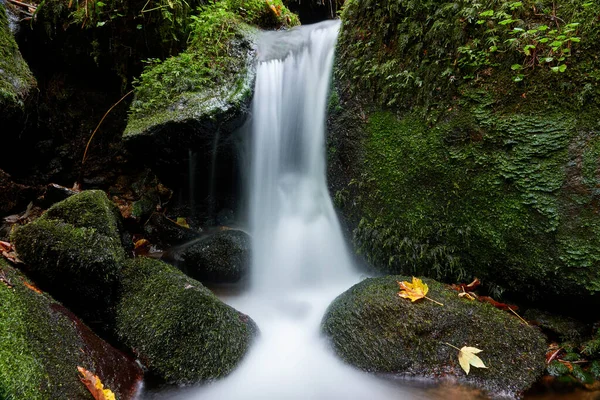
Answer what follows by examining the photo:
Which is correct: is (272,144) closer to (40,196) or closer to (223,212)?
(223,212)

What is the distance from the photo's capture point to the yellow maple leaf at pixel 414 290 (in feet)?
9.65

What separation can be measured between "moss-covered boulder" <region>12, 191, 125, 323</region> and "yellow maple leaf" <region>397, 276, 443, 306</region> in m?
2.55

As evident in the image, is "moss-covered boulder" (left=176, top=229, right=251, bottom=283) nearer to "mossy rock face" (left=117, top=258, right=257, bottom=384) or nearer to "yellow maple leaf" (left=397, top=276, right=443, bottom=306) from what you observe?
"mossy rock face" (left=117, top=258, right=257, bottom=384)

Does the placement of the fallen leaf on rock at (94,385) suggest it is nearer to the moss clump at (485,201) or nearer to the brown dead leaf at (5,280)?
the brown dead leaf at (5,280)

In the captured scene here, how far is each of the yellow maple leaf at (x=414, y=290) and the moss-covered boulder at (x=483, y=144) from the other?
43cm

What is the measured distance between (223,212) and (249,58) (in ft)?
7.79

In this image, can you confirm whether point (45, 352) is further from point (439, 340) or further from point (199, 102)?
point (199, 102)

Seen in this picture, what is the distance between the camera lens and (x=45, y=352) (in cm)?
184

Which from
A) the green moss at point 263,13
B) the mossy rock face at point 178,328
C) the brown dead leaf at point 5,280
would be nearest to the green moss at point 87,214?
the mossy rock face at point 178,328

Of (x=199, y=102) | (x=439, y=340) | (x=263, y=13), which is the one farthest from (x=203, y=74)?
(x=439, y=340)

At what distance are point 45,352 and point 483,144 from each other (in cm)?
363

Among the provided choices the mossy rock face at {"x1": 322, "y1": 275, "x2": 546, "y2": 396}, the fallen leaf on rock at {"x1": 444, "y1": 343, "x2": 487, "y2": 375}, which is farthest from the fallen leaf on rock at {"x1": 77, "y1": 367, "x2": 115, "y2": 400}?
the fallen leaf on rock at {"x1": 444, "y1": 343, "x2": 487, "y2": 375}

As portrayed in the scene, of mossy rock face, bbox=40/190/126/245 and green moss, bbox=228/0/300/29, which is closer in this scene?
mossy rock face, bbox=40/190/126/245

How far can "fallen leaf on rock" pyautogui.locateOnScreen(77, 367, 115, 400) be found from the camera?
1.91 meters
